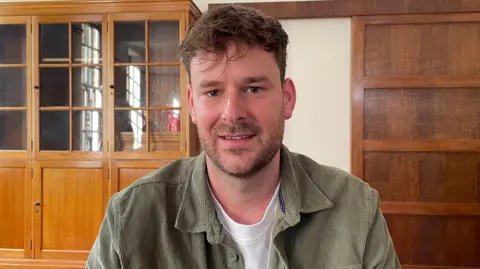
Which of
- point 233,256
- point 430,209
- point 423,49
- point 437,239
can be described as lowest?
point 437,239

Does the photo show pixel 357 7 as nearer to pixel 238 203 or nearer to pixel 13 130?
pixel 238 203

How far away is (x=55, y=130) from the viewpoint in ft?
9.73

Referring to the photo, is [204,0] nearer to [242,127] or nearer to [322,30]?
[322,30]

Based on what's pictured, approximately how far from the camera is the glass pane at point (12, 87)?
300cm

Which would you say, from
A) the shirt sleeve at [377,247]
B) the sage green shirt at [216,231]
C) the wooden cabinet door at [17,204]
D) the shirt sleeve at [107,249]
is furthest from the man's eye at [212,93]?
the wooden cabinet door at [17,204]

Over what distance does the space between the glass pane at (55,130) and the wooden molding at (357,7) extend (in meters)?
1.26

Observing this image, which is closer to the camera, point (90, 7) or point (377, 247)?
point (377, 247)

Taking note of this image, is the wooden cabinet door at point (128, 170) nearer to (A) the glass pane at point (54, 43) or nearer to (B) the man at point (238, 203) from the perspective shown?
(A) the glass pane at point (54, 43)

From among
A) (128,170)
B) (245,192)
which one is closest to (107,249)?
(245,192)

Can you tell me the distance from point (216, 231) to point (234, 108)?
0.32 metres

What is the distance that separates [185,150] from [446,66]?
188cm

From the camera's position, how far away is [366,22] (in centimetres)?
306

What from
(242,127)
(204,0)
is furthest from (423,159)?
(242,127)

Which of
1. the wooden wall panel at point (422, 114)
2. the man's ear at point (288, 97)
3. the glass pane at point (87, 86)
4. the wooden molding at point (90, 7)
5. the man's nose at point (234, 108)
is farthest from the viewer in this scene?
the wooden wall panel at point (422, 114)
